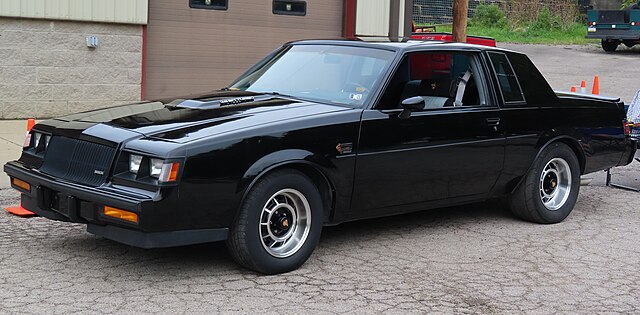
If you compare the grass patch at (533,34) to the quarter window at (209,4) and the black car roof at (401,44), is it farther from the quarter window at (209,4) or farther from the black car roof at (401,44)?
the black car roof at (401,44)

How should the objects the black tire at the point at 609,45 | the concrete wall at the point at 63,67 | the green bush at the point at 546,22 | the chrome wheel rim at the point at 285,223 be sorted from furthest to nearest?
the green bush at the point at 546,22
the black tire at the point at 609,45
the concrete wall at the point at 63,67
the chrome wheel rim at the point at 285,223

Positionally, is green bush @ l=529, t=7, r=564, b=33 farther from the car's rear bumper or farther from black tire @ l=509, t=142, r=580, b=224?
black tire @ l=509, t=142, r=580, b=224

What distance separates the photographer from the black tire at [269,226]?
18.1 feet

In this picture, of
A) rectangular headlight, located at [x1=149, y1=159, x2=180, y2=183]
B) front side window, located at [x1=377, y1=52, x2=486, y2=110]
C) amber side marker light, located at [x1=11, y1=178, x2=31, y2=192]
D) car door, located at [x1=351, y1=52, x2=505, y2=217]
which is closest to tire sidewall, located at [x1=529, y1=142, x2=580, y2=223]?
car door, located at [x1=351, y1=52, x2=505, y2=217]

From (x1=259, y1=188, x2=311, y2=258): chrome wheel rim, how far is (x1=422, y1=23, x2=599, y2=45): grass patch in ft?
85.1

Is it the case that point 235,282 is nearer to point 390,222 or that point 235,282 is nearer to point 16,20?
point 390,222

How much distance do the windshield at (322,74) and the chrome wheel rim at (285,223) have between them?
93 cm

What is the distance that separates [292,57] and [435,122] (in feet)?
4.22

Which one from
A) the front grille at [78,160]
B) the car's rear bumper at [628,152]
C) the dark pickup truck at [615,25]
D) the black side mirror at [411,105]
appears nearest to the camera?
the front grille at [78,160]

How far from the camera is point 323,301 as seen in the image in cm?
528

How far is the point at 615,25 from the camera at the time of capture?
93.1ft

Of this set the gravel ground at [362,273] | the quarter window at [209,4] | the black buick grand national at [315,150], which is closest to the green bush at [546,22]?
the quarter window at [209,4]

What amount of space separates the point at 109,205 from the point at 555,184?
13.5 ft

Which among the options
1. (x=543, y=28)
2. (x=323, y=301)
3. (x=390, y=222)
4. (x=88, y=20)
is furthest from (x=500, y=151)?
(x=543, y=28)
